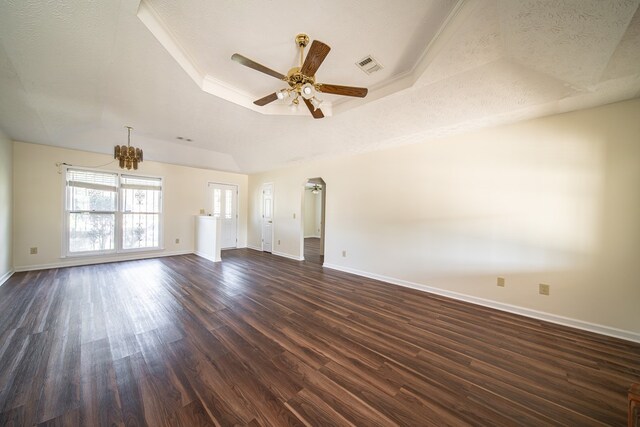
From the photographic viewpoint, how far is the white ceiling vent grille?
229 cm

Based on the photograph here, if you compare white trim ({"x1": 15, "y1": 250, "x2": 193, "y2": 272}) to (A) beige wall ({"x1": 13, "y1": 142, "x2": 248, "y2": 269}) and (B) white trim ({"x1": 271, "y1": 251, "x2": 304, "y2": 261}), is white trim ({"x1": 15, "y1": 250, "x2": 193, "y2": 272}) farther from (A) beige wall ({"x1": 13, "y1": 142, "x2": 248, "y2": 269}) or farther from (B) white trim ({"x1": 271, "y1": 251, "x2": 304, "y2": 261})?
(B) white trim ({"x1": 271, "y1": 251, "x2": 304, "y2": 261})

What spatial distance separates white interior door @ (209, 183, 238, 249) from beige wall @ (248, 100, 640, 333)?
15.2 feet

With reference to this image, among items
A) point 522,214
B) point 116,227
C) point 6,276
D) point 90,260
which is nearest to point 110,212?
point 116,227

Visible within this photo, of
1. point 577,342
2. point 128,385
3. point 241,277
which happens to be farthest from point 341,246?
point 128,385

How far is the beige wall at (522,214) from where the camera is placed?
7.49 feet

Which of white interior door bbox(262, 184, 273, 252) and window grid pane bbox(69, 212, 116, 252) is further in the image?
white interior door bbox(262, 184, 273, 252)

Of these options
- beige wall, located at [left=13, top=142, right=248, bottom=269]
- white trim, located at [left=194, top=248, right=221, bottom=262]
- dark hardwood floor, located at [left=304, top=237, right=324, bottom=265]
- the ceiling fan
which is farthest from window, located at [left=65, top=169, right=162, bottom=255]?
the ceiling fan

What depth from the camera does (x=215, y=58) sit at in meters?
2.36

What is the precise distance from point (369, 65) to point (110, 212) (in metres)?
6.27

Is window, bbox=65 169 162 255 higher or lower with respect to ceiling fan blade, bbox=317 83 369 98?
lower

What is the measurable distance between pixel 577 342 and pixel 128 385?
13.6 feet

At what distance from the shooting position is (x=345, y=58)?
2.29 m

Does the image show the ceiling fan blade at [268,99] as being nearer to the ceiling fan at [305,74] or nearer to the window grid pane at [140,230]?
the ceiling fan at [305,74]

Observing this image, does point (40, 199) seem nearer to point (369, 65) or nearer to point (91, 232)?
point (91, 232)
